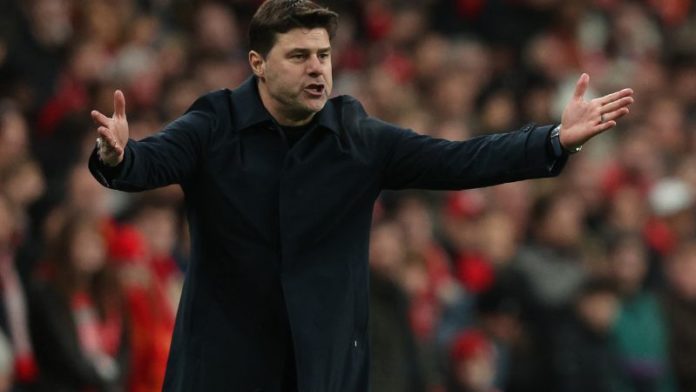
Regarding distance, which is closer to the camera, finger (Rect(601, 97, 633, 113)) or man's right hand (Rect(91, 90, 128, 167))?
man's right hand (Rect(91, 90, 128, 167))

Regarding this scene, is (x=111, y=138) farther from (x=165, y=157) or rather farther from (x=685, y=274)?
(x=685, y=274)

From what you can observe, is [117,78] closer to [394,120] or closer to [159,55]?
[159,55]

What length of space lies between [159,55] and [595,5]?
5.65m

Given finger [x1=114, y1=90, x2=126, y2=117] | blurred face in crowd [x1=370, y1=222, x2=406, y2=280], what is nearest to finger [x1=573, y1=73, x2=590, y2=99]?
finger [x1=114, y1=90, x2=126, y2=117]

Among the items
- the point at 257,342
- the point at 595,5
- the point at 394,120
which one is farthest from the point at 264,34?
the point at 595,5

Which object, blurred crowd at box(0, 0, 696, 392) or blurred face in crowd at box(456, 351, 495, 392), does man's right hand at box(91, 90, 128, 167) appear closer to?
blurred crowd at box(0, 0, 696, 392)

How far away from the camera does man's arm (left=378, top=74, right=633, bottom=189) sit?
5.50 m

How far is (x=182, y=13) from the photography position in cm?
1285

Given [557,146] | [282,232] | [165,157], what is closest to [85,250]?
[282,232]

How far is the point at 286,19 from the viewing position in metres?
5.71

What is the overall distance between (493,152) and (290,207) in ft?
2.28

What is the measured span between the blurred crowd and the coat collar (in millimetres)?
2668

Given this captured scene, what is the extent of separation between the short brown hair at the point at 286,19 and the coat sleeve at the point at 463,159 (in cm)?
39

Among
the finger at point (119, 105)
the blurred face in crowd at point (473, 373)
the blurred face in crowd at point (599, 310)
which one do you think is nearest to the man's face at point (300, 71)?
the finger at point (119, 105)
